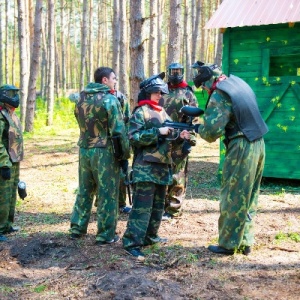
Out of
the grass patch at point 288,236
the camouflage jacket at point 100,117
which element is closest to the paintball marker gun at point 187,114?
the camouflage jacket at point 100,117

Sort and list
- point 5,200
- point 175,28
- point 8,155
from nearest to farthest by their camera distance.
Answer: point 8,155 < point 5,200 < point 175,28

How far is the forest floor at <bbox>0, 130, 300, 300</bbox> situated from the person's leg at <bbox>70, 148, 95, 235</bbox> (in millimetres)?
211

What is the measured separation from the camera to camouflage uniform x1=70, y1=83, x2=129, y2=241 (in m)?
4.87

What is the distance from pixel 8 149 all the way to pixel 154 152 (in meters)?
1.94

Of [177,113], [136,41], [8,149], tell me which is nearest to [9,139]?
[8,149]

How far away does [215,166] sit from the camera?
10.5m

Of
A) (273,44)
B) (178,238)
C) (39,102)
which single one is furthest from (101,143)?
(39,102)

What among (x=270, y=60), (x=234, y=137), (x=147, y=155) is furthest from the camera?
(x=270, y=60)

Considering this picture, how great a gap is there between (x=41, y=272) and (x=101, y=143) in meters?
1.53

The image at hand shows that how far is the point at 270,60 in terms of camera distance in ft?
27.9

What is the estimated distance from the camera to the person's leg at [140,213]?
4688 mm

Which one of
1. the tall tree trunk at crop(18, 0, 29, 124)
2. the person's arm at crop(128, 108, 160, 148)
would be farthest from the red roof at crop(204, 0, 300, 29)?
the tall tree trunk at crop(18, 0, 29, 124)

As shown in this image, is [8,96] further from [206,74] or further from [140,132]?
[206,74]

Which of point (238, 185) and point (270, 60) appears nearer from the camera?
point (238, 185)
